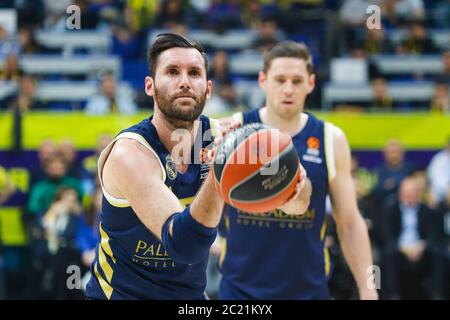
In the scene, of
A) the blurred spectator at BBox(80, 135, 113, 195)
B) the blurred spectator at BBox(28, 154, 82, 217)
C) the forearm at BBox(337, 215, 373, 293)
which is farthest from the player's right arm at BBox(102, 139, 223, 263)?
the blurred spectator at BBox(28, 154, 82, 217)

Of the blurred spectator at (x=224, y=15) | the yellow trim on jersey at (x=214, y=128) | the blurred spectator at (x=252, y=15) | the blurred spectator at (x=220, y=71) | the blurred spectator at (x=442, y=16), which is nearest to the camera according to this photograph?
the yellow trim on jersey at (x=214, y=128)

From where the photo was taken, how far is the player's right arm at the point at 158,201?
3848 millimetres

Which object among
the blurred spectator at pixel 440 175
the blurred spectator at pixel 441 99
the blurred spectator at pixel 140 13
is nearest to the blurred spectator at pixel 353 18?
the blurred spectator at pixel 441 99

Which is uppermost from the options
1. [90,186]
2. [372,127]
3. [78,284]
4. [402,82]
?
[402,82]

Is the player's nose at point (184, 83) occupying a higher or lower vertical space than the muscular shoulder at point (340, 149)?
higher

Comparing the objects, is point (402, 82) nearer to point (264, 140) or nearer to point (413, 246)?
point (413, 246)

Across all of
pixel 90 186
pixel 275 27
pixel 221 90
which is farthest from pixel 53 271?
pixel 275 27

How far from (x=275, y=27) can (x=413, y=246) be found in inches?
226

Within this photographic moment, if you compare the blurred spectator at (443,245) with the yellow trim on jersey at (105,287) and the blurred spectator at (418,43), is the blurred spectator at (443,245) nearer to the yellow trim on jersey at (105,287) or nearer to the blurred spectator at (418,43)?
the blurred spectator at (418,43)

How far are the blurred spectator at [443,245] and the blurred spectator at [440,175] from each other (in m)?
0.77

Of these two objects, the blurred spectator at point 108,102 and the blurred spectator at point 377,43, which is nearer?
the blurred spectator at point 108,102

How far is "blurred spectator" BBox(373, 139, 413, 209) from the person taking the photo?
38.0 ft

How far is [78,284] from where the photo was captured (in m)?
10.3
